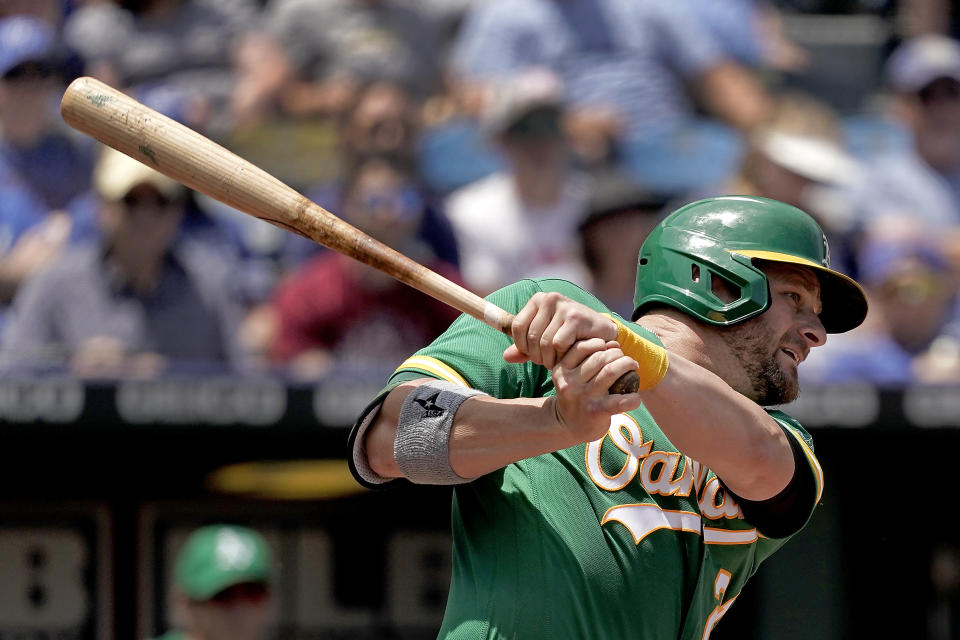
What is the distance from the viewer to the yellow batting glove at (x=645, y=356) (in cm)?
216

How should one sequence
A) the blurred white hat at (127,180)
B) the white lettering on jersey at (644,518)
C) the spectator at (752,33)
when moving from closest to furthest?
the white lettering on jersey at (644,518), the blurred white hat at (127,180), the spectator at (752,33)

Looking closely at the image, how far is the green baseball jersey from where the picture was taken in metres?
2.36

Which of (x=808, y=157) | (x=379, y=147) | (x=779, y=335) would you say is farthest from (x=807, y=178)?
(x=779, y=335)

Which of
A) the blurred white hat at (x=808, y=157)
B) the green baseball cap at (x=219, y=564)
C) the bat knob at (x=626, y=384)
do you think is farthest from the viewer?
the blurred white hat at (x=808, y=157)

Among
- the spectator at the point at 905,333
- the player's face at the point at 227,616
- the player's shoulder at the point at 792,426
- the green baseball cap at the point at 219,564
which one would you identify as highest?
the player's shoulder at the point at 792,426

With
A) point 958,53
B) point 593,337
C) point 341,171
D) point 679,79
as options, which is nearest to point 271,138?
point 341,171

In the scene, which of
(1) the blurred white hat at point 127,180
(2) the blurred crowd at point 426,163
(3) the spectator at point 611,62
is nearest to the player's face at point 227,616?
(2) the blurred crowd at point 426,163

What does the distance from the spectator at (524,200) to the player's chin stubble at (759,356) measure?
3314 mm

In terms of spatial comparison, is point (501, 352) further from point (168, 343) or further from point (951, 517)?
point (951, 517)

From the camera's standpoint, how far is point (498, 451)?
2.16m

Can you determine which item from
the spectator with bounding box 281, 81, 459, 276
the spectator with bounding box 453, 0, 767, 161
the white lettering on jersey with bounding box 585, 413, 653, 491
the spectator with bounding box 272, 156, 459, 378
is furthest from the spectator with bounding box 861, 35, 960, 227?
the white lettering on jersey with bounding box 585, 413, 653, 491

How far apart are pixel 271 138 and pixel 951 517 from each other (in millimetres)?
3298

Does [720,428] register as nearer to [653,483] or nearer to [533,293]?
[653,483]

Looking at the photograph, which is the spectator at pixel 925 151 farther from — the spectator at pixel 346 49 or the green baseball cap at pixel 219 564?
the green baseball cap at pixel 219 564
